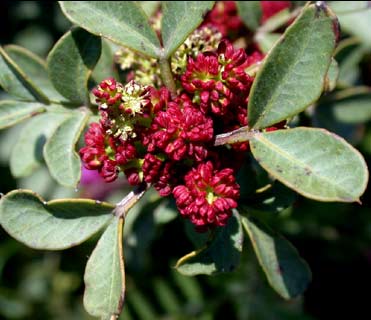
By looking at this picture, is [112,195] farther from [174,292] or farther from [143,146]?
[143,146]

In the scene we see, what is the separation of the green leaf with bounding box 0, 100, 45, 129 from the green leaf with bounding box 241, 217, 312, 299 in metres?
0.53

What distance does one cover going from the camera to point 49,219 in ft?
4.09

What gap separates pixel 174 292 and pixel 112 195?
0.45 metres

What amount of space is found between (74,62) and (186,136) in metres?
0.37

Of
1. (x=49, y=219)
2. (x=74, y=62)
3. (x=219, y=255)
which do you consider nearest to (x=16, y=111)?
(x=74, y=62)

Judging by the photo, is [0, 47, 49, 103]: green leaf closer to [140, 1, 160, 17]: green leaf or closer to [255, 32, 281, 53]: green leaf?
[140, 1, 160, 17]: green leaf

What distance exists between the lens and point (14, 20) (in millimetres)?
2623

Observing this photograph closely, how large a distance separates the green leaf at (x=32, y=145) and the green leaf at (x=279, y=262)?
0.56 m

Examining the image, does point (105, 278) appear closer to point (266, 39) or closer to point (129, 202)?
point (129, 202)

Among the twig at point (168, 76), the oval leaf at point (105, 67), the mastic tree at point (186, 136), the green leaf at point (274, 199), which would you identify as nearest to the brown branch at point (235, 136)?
the mastic tree at point (186, 136)

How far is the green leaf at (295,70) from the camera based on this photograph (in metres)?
1.11

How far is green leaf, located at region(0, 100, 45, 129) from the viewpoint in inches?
Answer: 54.4

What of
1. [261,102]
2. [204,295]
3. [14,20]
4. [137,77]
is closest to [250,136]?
[261,102]

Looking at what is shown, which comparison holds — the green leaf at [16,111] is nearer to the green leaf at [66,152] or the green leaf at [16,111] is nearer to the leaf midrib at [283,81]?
the green leaf at [66,152]
